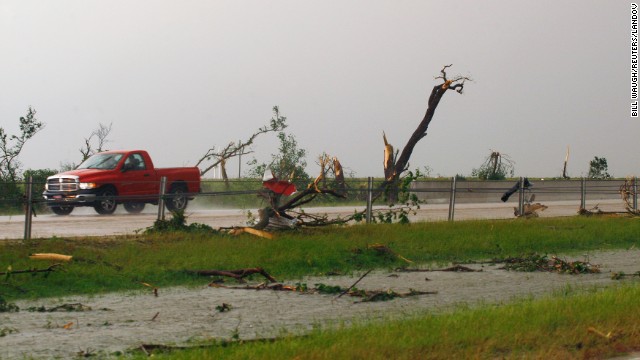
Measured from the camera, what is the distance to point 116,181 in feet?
97.0

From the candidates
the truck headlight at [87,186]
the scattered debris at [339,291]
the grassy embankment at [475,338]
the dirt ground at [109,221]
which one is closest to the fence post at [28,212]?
the dirt ground at [109,221]

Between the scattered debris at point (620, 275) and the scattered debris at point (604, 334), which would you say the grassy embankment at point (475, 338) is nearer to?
the scattered debris at point (604, 334)

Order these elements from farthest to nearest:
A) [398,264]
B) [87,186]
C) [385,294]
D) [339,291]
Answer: [87,186] → [398,264] → [339,291] → [385,294]

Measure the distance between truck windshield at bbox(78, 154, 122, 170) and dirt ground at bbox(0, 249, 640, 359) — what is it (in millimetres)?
15768

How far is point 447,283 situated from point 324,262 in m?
2.95

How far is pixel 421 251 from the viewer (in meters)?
19.4

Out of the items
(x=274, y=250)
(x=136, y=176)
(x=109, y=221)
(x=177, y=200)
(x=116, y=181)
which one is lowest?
(x=274, y=250)

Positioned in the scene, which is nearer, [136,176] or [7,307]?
[7,307]

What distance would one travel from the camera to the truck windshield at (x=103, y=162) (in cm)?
3003

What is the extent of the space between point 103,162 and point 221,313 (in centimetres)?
1967

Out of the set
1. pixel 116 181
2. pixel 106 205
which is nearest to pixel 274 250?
pixel 106 205

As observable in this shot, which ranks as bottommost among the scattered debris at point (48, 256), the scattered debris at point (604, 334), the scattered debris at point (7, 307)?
the scattered debris at point (7, 307)

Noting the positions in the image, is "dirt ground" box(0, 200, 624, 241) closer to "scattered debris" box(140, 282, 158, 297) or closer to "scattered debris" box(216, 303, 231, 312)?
"scattered debris" box(140, 282, 158, 297)

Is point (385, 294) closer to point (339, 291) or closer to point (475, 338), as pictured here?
point (339, 291)
